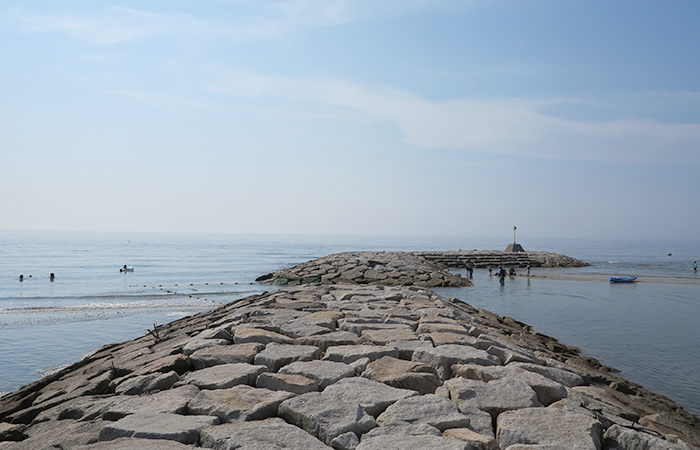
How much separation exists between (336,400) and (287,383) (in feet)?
1.51

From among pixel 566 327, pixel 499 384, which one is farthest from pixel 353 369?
pixel 566 327

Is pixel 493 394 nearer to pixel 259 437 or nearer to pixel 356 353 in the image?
pixel 356 353

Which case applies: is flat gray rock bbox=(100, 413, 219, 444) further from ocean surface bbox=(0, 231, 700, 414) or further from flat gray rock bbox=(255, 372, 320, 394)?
ocean surface bbox=(0, 231, 700, 414)

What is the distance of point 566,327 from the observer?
10.2m

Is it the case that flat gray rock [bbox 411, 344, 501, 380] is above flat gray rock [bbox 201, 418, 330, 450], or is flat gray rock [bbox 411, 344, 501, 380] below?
above

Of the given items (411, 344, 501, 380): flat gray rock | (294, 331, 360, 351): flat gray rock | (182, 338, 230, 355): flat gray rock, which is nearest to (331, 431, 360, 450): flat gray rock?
(411, 344, 501, 380): flat gray rock

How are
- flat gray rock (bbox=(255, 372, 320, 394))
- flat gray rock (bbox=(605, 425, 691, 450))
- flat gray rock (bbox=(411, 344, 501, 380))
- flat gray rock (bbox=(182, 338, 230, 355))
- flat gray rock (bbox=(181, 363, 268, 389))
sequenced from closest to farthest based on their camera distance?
flat gray rock (bbox=(605, 425, 691, 450))
flat gray rock (bbox=(255, 372, 320, 394))
flat gray rock (bbox=(181, 363, 268, 389))
flat gray rock (bbox=(411, 344, 501, 380))
flat gray rock (bbox=(182, 338, 230, 355))

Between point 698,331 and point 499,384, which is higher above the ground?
point 499,384

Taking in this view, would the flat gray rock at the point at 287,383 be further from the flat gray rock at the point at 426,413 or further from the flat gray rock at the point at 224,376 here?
the flat gray rock at the point at 426,413

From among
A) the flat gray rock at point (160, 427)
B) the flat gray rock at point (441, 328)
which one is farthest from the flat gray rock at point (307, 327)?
the flat gray rock at point (160, 427)

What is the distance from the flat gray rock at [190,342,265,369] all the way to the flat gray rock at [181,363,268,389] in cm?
13

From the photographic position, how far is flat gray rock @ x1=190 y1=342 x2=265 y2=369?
3660 millimetres

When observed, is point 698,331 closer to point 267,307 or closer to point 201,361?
point 267,307

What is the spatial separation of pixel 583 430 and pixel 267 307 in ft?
15.3
